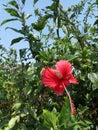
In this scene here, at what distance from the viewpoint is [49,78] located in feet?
6.88

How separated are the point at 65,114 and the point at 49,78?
295 millimetres

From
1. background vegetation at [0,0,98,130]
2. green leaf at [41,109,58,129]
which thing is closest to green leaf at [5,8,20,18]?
background vegetation at [0,0,98,130]

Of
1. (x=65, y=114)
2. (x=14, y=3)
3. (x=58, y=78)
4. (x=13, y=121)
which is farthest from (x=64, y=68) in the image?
(x=14, y=3)

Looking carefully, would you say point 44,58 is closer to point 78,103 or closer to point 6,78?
point 78,103

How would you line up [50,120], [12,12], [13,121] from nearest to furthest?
[50,120]
[13,121]
[12,12]

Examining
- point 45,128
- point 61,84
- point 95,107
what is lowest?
point 95,107

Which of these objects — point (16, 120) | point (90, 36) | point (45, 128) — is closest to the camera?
point (45, 128)

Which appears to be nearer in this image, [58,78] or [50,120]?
[50,120]

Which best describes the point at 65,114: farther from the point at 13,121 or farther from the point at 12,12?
the point at 12,12

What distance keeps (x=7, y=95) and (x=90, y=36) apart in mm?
918

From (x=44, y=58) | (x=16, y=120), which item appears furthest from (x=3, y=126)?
(x=44, y=58)

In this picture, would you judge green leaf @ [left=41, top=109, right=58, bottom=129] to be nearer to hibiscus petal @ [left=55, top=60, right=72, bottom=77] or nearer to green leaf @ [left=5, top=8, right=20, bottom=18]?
hibiscus petal @ [left=55, top=60, right=72, bottom=77]

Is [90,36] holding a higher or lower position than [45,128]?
higher

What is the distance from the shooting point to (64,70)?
2.14 meters
